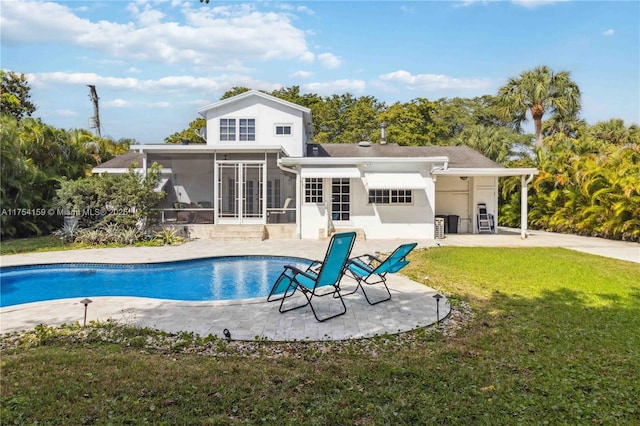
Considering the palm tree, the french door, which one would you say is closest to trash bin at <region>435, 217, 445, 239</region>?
the french door

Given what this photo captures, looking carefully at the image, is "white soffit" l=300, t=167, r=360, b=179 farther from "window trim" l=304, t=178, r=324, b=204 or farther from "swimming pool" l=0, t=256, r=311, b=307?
"swimming pool" l=0, t=256, r=311, b=307

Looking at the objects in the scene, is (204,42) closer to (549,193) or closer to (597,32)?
(597,32)

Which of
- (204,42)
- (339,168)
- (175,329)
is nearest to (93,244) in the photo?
(204,42)

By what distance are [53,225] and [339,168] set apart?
18.5m

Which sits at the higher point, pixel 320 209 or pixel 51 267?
pixel 320 209

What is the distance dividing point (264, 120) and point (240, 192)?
268 inches

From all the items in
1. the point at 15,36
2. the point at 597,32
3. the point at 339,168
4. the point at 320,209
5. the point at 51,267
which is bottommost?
the point at 51,267

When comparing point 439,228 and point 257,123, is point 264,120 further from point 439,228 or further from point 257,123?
point 439,228

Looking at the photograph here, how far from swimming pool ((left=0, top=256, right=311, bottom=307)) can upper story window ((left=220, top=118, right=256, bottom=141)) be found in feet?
41.0

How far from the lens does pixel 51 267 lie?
14992mm

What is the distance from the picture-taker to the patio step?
21.9m

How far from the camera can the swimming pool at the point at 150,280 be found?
12.0 metres

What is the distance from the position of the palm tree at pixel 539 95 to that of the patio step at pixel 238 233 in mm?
30476

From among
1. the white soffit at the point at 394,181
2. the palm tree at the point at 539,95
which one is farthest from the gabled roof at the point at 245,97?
the palm tree at the point at 539,95
